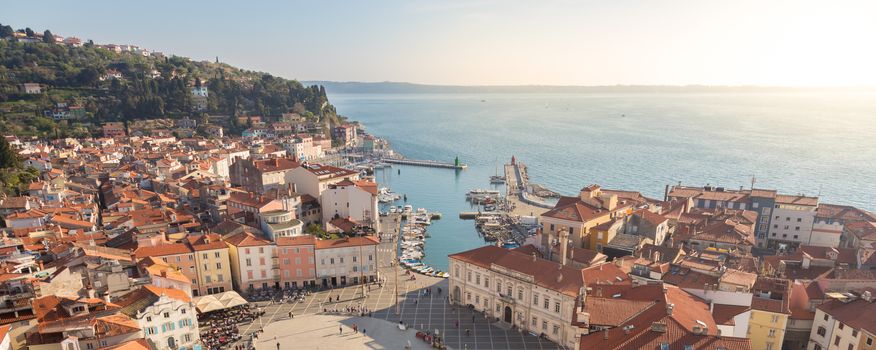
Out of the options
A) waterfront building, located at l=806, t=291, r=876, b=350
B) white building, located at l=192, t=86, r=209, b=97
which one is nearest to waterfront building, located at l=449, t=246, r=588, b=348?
waterfront building, located at l=806, t=291, r=876, b=350

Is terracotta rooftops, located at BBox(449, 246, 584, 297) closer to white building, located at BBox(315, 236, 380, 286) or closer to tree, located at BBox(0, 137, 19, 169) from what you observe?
white building, located at BBox(315, 236, 380, 286)

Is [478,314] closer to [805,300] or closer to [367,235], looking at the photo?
[367,235]

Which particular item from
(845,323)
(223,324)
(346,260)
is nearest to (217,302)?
(223,324)

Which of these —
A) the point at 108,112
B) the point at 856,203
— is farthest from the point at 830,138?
the point at 108,112

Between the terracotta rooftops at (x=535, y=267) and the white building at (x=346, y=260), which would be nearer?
the terracotta rooftops at (x=535, y=267)

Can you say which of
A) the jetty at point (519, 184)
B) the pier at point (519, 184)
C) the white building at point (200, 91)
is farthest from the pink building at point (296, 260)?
the white building at point (200, 91)

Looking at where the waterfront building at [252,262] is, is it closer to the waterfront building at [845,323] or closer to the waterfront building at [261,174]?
the waterfront building at [261,174]

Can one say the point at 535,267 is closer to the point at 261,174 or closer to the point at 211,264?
the point at 211,264
